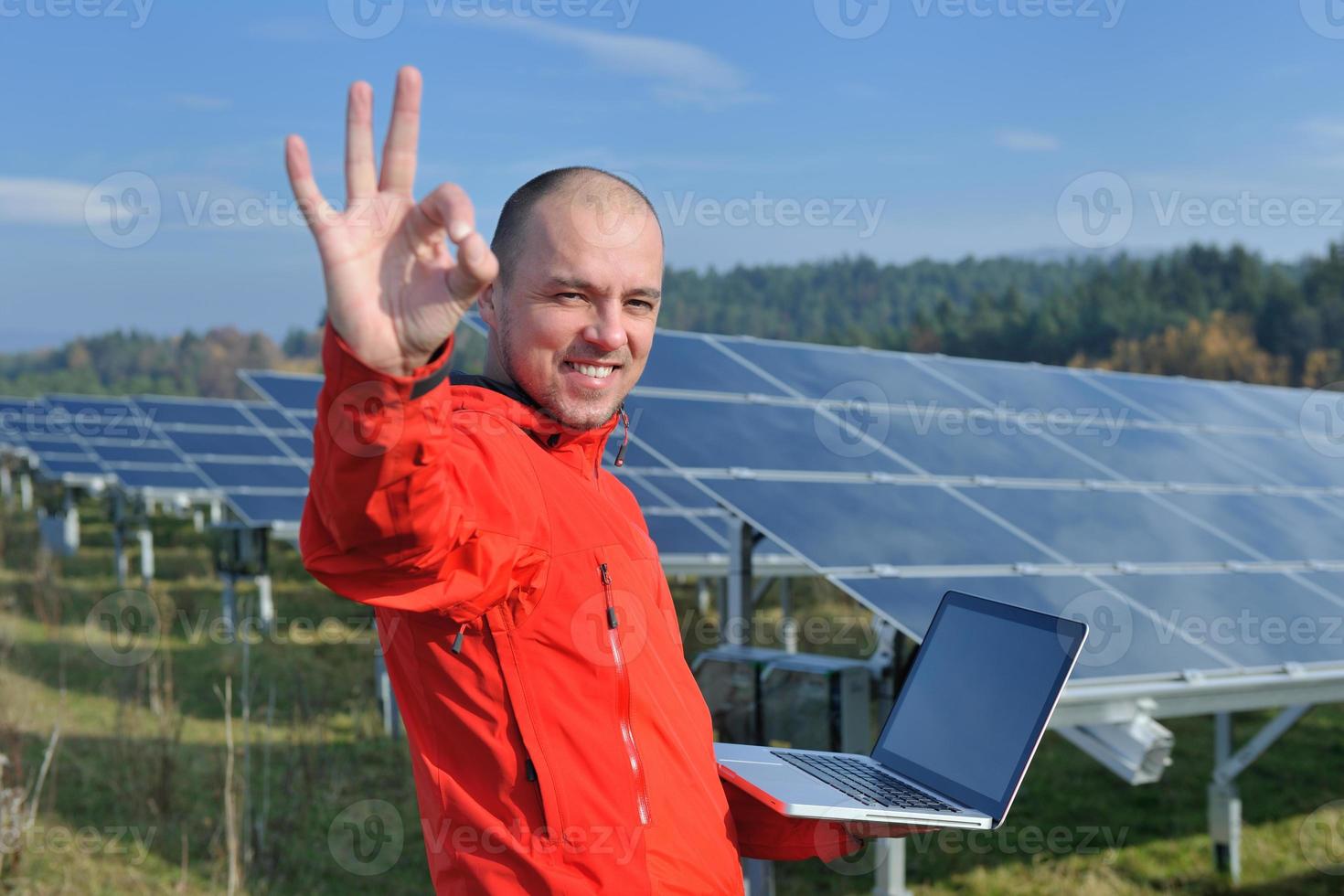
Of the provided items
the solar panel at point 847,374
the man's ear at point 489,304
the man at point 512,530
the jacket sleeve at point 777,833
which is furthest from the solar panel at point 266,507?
the man at point 512,530

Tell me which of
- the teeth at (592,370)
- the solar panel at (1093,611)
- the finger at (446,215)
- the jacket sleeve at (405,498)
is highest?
the finger at (446,215)

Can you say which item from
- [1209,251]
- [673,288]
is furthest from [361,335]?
[673,288]

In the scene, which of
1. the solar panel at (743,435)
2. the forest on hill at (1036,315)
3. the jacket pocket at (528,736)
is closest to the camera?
the jacket pocket at (528,736)

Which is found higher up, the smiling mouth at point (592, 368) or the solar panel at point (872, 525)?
the smiling mouth at point (592, 368)

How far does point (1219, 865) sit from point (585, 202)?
6717 millimetres

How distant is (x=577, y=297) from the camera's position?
1978 millimetres

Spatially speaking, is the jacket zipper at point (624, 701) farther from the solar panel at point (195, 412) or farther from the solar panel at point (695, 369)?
the solar panel at point (195, 412)

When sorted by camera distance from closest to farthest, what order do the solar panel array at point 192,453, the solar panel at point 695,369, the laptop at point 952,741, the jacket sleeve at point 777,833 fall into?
1. the laptop at point 952,741
2. the jacket sleeve at point 777,833
3. the solar panel at point 695,369
4. the solar panel array at point 192,453

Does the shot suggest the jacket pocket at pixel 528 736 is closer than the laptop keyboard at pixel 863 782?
Yes

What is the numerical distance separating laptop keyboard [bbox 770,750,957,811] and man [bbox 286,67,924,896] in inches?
11.3

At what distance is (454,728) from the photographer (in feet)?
6.09

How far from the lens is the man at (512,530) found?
4.48ft

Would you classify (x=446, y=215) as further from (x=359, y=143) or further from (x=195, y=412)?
(x=195, y=412)

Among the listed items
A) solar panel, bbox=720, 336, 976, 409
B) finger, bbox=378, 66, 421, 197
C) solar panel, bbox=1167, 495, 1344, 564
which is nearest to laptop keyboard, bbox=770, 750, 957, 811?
finger, bbox=378, 66, 421, 197
